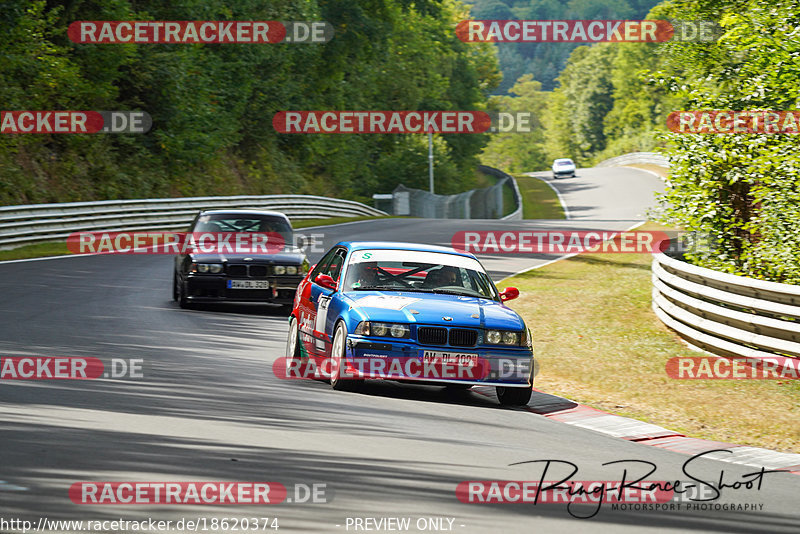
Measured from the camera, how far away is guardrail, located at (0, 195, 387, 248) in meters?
27.2

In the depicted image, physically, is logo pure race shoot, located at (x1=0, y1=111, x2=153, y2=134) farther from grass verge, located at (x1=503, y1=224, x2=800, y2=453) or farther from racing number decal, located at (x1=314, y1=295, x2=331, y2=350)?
racing number decal, located at (x1=314, y1=295, x2=331, y2=350)

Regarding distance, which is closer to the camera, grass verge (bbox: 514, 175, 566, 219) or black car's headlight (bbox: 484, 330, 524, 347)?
black car's headlight (bbox: 484, 330, 524, 347)

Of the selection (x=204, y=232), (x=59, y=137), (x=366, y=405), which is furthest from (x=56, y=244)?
(x=366, y=405)

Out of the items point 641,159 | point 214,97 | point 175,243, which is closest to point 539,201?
point 214,97

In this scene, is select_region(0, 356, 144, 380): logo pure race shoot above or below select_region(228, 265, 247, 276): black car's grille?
below

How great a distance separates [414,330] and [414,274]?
55.7 inches

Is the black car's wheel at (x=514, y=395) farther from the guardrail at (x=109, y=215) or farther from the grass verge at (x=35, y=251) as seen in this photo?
the guardrail at (x=109, y=215)

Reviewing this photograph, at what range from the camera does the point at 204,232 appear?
1741cm

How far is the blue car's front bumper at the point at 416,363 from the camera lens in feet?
31.6

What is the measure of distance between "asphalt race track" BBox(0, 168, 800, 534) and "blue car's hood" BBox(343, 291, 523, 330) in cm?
78

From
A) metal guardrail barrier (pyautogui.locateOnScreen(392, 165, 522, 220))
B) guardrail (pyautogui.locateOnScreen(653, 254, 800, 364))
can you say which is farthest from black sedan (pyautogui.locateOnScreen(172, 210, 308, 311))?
metal guardrail barrier (pyautogui.locateOnScreen(392, 165, 522, 220))

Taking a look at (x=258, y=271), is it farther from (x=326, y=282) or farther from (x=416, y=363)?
(x=416, y=363)

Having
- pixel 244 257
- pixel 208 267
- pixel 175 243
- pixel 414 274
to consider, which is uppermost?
pixel 414 274

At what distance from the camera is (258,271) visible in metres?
16.4
